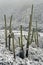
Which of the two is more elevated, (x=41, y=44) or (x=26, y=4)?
(x=26, y=4)

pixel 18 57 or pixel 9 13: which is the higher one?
pixel 9 13

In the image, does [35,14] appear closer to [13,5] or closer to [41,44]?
[13,5]

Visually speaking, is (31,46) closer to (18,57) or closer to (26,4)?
(18,57)

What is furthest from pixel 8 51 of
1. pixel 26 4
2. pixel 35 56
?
pixel 26 4

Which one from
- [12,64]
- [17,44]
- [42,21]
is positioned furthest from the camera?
[42,21]

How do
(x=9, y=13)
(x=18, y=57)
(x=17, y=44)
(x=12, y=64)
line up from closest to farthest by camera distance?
(x=12, y=64) < (x=18, y=57) < (x=17, y=44) < (x=9, y=13)

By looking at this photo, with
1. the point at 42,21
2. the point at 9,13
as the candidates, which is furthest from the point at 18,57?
the point at 9,13

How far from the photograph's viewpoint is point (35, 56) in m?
10.3

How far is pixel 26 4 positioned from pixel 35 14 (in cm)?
118

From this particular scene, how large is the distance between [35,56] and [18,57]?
2.40ft

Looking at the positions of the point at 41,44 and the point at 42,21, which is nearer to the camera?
the point at 41,44

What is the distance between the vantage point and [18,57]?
10031 millimetres

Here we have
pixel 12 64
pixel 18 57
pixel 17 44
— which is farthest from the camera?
pixel 17 44

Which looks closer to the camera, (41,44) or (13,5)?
(41,44)
